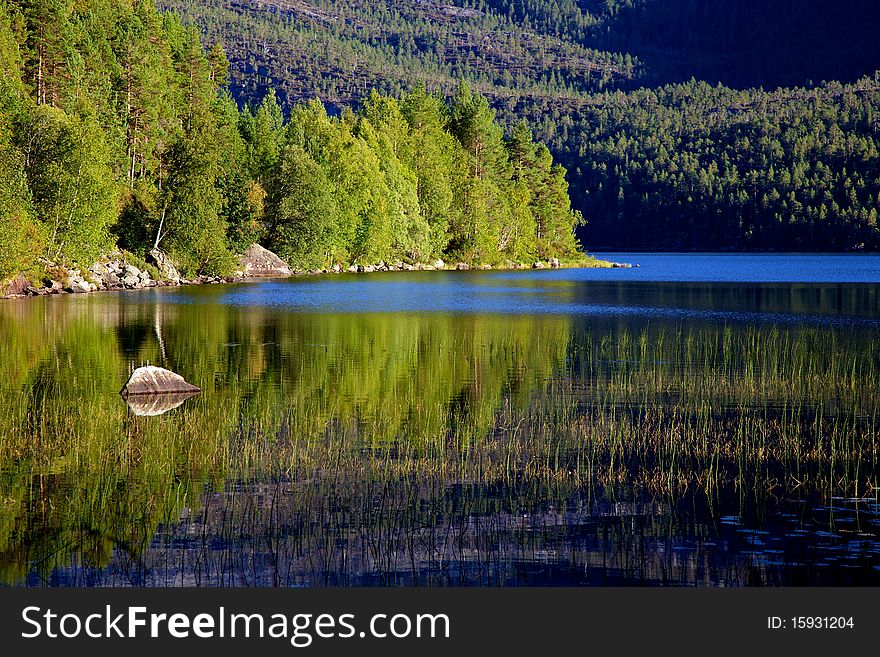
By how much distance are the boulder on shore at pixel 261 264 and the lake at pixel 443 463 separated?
183 ft

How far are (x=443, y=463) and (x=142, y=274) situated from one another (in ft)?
216

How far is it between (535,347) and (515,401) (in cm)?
1249

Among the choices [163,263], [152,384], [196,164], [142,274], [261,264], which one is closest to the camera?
[152,384]

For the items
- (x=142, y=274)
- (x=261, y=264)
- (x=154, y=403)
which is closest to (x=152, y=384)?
(x=154, y=403)

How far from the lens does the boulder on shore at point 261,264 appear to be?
9538 centimetres

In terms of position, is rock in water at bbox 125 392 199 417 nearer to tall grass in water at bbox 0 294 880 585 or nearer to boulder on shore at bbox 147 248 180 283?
tall grass in water at bbox 0 294 880 585

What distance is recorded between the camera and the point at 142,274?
7975 centimetres

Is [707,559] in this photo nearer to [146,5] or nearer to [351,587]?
[351,587]

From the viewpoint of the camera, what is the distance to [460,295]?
7075 cm

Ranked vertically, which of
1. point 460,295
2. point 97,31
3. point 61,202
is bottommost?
point 460,295

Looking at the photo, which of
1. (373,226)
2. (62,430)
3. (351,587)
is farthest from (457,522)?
(373,226)

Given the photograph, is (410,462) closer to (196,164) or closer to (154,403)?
(154,403)

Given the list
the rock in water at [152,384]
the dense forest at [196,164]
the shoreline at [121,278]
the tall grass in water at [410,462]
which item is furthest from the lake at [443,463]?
the dense forest at [196,164]

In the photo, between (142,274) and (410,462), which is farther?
(142,274)
